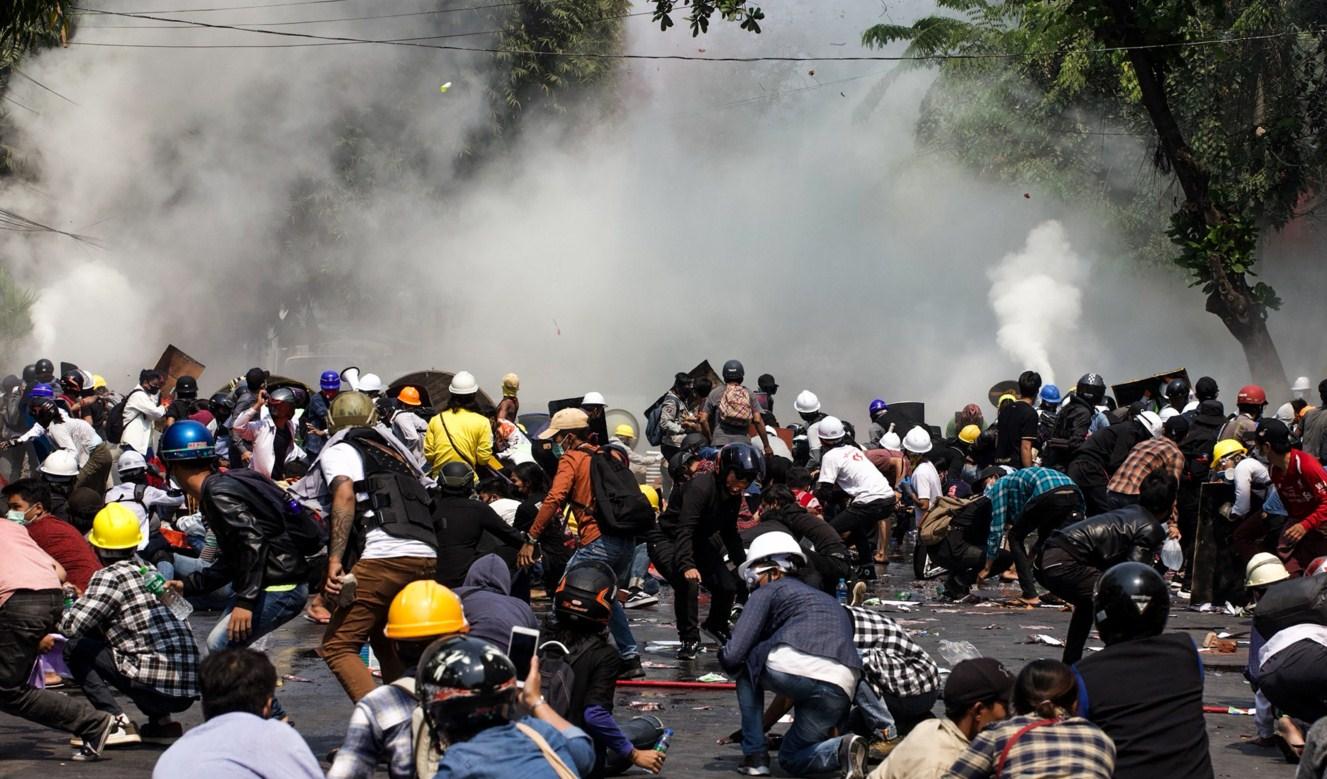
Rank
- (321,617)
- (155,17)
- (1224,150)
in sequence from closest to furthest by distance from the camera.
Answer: (321,617) < (1224,150) < (155,17)

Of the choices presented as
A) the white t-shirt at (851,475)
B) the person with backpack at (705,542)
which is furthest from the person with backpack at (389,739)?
the white t-shirt at (851,475)

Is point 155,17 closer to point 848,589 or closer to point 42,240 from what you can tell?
point 42,240

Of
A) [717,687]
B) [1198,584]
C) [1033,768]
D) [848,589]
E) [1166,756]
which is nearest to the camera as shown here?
[1033,768]

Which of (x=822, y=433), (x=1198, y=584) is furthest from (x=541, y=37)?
(x=1198, y=584)

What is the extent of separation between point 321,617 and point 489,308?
95.2 ft

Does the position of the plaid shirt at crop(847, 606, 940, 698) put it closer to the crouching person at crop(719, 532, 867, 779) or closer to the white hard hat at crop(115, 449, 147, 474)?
the crouching person at crop(719, 532, 867, 779)

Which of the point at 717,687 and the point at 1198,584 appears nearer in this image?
the point at 717,687

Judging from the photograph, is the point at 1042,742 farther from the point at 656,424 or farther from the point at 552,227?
the point at 552,227

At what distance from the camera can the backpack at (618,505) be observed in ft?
30.1

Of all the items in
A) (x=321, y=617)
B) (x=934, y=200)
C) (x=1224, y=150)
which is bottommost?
(x=321, y=617)

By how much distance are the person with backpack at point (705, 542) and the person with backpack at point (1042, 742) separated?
5.03 m

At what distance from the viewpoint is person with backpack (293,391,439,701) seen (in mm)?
6297

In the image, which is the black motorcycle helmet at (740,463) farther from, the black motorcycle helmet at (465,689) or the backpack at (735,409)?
the black motorcycle helmet at (465,689)

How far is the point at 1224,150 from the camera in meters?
24.2
